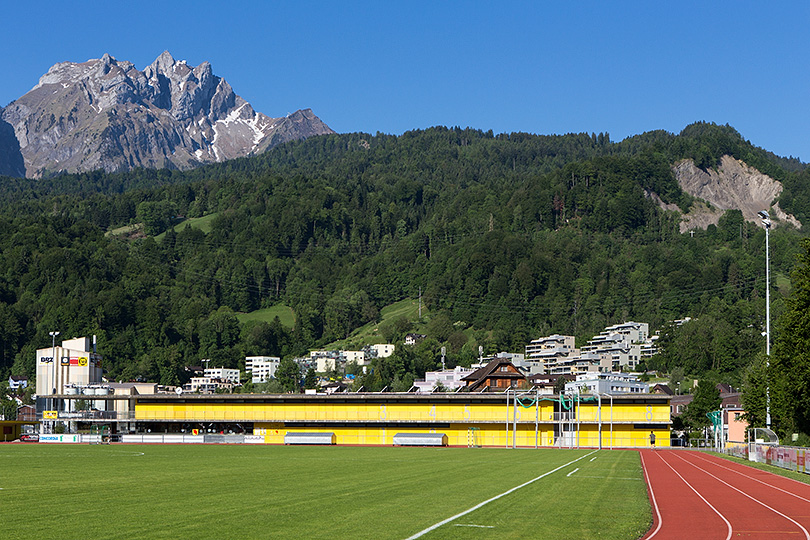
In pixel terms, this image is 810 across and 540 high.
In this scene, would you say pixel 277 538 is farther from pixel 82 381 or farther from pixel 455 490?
pixel 82 381

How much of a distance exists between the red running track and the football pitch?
82 cm

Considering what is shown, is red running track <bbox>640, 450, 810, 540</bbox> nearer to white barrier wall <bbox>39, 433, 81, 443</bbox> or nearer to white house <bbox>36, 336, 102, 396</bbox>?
white barrier wall <bbox>39, 433, 81, 443</bbox>

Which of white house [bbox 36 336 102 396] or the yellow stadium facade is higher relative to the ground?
white house [bbox 36 336 102 396]

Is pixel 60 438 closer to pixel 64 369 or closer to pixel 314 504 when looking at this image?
pixel 64 369

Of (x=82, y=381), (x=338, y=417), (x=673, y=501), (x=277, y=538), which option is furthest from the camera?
(x=82, y=381)

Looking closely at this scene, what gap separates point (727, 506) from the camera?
28141mm

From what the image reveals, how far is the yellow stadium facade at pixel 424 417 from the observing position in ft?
363

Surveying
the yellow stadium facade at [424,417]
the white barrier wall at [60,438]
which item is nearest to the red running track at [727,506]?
the yellow stadium facade at [424,417]

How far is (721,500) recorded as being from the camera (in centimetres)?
3016

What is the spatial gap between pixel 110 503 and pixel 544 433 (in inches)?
Answer: 3581

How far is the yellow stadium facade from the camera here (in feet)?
363

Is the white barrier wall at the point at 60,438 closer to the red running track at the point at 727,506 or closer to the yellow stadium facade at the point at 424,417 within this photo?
the yellow stadium facade at the point at 424,417

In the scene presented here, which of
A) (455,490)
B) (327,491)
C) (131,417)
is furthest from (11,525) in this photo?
(131,417)

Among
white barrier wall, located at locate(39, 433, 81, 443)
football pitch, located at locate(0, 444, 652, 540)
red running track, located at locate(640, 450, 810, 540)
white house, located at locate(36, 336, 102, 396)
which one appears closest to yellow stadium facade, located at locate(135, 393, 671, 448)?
white barrier wall, located at locate(39, 433, 81, 443)
